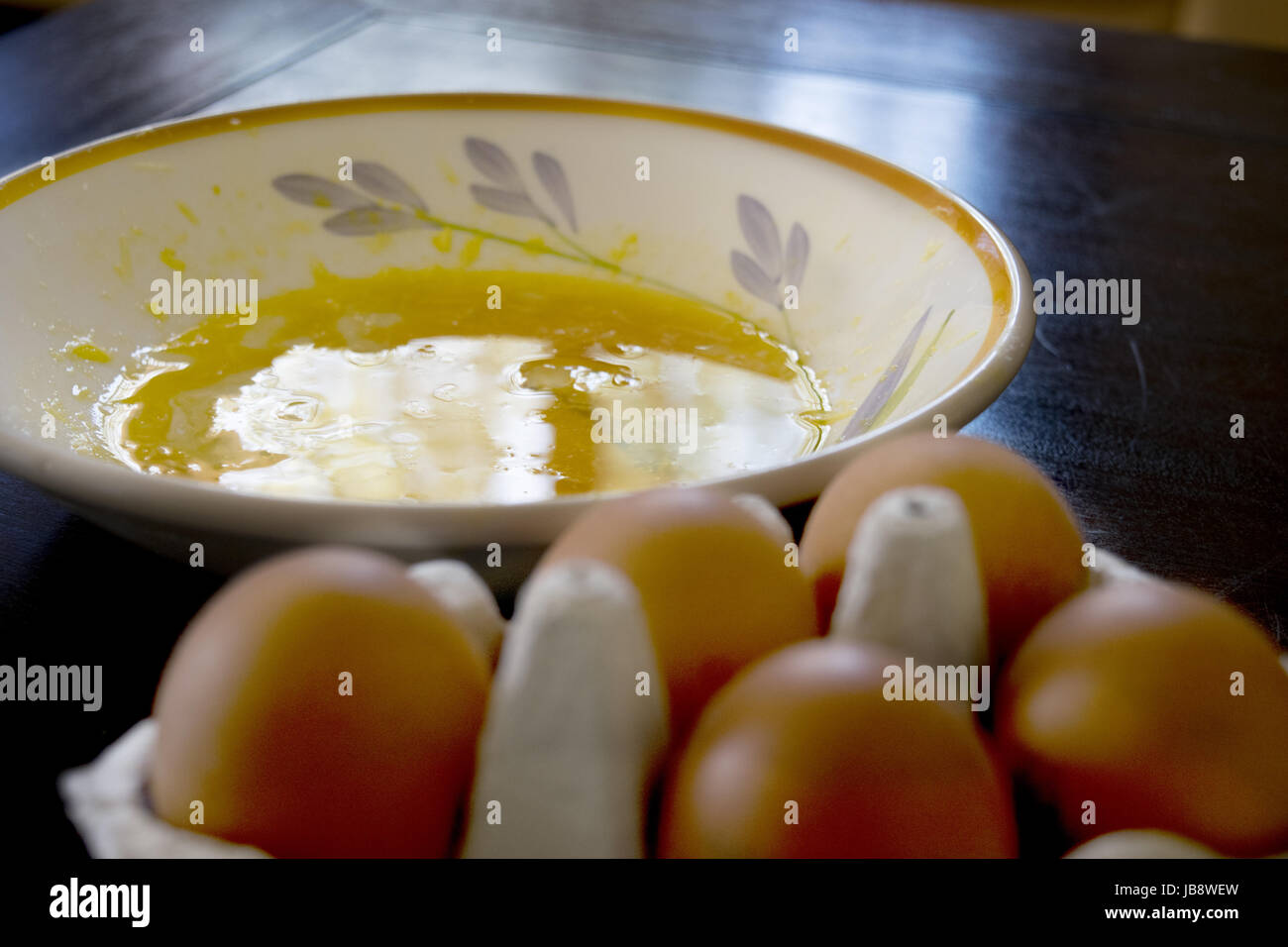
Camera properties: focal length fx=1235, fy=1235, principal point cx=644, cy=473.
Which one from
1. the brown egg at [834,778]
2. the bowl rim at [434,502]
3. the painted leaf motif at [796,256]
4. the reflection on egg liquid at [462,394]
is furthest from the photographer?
the painted leaf motif at [796,256]

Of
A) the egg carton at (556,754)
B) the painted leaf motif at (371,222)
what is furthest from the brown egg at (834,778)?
the painted leaf motif at (371,222)

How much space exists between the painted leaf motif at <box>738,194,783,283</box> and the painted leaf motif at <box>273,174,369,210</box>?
0.27 m

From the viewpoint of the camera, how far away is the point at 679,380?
0.73 m

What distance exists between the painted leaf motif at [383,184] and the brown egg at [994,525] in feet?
1.91

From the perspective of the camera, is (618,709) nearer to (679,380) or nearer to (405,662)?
(405,662)

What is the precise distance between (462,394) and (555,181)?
0.24 m

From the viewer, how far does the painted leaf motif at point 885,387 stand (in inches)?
24.9

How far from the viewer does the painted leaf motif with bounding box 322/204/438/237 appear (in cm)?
84

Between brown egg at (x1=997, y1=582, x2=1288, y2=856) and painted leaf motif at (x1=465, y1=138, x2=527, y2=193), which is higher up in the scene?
painted leaf motif at (x1=465, y1=138, x2=527, y2=193)

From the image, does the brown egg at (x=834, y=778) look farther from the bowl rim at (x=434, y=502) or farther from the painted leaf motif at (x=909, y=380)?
the painted leaf motif at (x=909, y=380)

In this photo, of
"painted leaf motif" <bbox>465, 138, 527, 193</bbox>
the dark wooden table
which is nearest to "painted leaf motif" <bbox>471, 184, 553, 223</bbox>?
"painted leaf motif" <bbox>465, 138, 527, 193</bbox>

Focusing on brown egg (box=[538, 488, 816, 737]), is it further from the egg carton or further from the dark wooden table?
the dark wooden table
